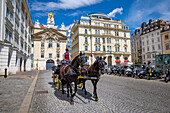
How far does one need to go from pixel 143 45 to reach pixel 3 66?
185ft

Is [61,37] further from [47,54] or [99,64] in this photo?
[99,64]

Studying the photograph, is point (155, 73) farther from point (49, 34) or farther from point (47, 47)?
point (49, 34)

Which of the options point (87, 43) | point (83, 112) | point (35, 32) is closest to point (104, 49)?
point (87, 43)

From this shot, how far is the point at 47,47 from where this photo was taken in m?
49.8

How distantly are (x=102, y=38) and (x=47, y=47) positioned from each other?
25.2m

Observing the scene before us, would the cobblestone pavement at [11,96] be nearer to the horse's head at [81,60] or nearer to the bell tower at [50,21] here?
the horse's head at [81,60]

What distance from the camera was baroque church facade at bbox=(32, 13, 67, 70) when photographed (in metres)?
48.7

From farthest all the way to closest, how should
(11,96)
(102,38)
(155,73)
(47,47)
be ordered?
(102,38), (47,47), (155,73), (11,96)

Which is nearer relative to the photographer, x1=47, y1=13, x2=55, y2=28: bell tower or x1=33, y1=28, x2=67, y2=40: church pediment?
x1=33, y1=28, x2=67, y2=40: church pediment

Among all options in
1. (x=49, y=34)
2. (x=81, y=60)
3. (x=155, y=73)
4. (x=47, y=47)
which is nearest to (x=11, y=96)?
(x=81, y=60)

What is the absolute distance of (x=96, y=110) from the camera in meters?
4.40

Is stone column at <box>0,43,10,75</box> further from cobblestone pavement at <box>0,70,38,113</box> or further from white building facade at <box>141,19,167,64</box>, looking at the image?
white building facade at <box>141,19,167,64</box>

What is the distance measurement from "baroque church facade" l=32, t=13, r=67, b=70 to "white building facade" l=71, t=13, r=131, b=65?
8863mm

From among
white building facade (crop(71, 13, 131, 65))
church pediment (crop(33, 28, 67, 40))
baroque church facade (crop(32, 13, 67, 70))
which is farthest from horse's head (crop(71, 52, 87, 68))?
church pediment (crop(33, 28, 67, 40))
